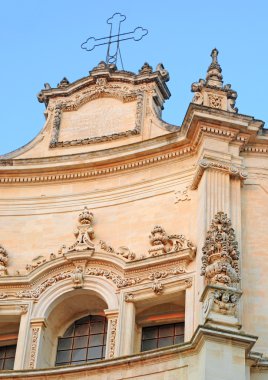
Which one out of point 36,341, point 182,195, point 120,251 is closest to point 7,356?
point 36,341

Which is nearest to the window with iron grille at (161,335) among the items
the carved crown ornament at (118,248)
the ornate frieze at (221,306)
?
the carved crown ornament at (118,248)

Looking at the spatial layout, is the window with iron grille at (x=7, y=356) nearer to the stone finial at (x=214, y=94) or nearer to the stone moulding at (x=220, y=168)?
the stone moulding at (x=220, y=168)

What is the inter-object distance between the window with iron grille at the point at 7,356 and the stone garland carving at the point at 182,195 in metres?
3.89

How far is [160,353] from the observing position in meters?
15.4

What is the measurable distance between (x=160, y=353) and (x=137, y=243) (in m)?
3.21

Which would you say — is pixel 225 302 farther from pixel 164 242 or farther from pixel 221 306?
pixel 164 242

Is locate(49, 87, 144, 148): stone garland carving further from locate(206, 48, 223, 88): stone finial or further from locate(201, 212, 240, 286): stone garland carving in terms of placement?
locate(201, 212, 240, 286): stone garland carving

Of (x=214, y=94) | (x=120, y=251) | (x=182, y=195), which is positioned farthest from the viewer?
(x=214, y=94)

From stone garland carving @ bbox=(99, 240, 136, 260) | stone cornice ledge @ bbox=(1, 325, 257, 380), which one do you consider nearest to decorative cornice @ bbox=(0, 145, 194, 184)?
stone garland carving @ bbox=(99, 240, 136, 260)

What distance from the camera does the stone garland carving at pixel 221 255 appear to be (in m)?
15.6

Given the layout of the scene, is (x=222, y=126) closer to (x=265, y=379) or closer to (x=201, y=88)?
(x=201, y=88)

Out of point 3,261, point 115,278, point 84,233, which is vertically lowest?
point 115,278

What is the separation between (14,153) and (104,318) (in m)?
4.23

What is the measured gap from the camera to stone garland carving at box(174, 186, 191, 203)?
60.4ft
